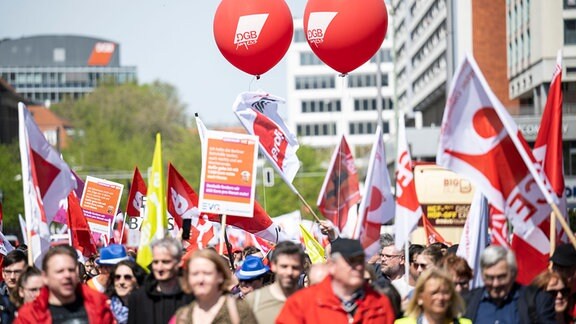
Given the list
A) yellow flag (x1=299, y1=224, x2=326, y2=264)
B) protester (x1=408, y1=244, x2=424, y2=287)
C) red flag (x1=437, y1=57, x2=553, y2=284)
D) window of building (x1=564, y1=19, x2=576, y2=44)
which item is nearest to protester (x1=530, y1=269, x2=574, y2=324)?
red flag (x1=437, y1=57, x2=553, y2=284)

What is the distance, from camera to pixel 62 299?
394 inches

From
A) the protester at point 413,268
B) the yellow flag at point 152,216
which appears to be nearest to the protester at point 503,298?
the yellow flag at point 152,216

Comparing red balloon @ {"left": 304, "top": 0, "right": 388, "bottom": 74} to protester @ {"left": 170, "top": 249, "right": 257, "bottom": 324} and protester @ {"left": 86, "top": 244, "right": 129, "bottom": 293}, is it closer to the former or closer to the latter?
protester @ {"left": 86, "top": 244, "right": 129, "bottom": 293}

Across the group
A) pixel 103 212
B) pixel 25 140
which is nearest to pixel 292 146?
pixel 103 212

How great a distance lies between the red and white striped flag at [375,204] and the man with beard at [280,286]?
166 cm

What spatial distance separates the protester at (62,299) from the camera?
992 cm

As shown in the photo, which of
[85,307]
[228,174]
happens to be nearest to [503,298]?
[85,307]

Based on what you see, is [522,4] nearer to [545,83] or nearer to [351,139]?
[545,83]

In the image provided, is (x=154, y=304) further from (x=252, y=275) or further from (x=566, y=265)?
(x=566, y=265)

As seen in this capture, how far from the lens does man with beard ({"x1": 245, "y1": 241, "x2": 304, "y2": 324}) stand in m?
10.2

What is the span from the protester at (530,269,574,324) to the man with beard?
5.36ft

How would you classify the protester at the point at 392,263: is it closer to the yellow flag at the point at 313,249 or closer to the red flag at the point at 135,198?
the yellow flag at the point at 313,249

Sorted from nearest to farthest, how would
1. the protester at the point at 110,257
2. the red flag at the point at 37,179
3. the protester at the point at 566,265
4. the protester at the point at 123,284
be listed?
the protester at the point at 566,265
the protester at the point at 123,284
the red flag at the point at 37,179
the protester at the point at 110,257

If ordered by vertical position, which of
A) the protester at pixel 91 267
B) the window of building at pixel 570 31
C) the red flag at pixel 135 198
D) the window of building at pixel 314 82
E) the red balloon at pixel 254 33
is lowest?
the protester at pixel 91 267
